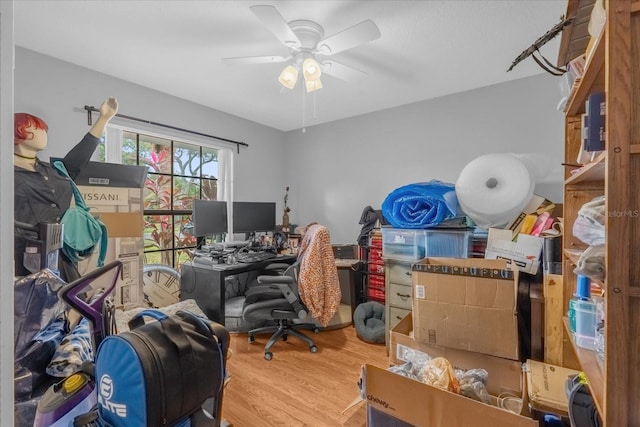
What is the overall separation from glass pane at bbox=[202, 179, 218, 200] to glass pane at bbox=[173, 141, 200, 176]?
0.47ft

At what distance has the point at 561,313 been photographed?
1.29 m

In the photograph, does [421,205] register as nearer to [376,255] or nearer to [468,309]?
[376,255]

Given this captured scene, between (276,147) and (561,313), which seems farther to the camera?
(276,147)

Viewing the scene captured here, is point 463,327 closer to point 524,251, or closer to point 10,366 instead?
point 524,251

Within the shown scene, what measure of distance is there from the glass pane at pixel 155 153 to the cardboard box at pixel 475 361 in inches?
108

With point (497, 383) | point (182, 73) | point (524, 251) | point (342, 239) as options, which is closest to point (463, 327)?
point (497, 383)

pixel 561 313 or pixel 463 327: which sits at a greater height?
pixel 561 313

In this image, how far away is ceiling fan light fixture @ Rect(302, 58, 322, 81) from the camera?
188 centimetres

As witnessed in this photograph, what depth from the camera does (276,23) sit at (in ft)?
5.08

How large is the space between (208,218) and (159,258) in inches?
27.1

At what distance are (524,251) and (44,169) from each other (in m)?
2.89

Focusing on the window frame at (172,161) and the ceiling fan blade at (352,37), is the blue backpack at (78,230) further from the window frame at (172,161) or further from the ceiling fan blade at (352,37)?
the ceiling fan blade at (352,37)

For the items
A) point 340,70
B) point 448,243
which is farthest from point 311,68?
point 448,243

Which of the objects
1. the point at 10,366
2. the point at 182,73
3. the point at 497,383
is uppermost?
the point at 182,73
